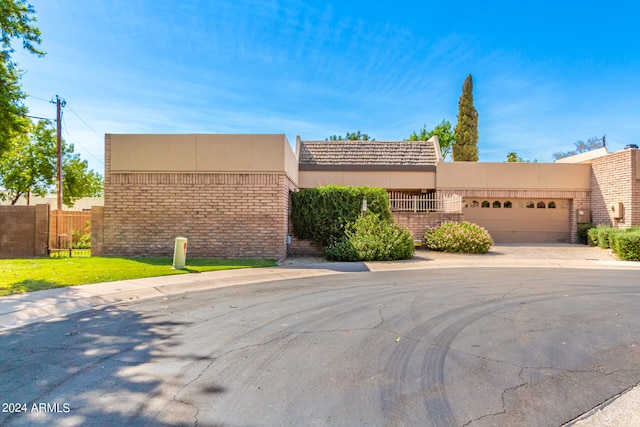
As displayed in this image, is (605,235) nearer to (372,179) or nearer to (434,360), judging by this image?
(372,179)

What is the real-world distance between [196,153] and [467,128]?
86.5ft

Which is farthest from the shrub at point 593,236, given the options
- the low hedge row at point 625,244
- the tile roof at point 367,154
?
the tile roof at point 367,154

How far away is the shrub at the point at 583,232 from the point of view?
68.1 ft

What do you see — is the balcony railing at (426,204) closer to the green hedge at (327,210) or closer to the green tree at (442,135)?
the green hedge at (327,210)

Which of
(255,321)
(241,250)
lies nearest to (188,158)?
(241,250)

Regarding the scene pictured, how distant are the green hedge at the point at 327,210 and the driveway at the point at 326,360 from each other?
7.42 meters

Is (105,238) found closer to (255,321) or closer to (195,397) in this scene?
(255,321)

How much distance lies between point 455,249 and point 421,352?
42.1 feet

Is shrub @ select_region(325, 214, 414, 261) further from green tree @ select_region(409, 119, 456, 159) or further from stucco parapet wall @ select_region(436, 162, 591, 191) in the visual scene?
green tree @ select_region(409, 119, 456, 159)

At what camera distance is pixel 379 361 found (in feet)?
15.1

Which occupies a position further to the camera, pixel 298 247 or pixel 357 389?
pixel 298 247

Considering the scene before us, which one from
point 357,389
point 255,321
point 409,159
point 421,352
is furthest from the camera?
point 409,159

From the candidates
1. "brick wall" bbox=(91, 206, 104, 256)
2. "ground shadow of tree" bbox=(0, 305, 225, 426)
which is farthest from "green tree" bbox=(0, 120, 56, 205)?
"ground shadow of tree" bbox=(0, 305, 225, 426)

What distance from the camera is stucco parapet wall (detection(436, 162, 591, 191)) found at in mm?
21625
